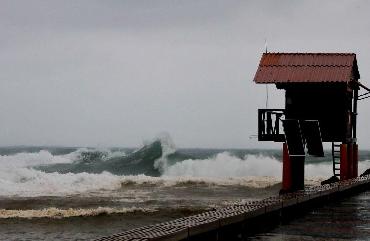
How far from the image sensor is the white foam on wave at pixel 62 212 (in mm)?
26500

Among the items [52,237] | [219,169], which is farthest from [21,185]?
[219,169]

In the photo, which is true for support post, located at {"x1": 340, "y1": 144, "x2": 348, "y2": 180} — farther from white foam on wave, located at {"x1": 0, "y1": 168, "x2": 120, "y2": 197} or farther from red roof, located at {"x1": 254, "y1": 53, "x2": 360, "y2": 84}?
white foam on wave, located at {"x1": 0, "y1": 168, "x2": 120, "y2": 197}

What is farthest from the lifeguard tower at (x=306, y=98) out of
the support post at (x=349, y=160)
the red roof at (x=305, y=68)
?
the support post at (x=349, y=160)

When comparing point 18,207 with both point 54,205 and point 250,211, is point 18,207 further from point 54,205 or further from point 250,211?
point 250,211

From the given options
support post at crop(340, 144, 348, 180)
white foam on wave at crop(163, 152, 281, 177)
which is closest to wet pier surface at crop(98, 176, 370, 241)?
support post at crop(340, 144, 348, 180)

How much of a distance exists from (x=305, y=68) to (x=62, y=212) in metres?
→ 11.8

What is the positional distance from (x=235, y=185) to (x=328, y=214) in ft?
103

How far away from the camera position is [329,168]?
71.6 meters

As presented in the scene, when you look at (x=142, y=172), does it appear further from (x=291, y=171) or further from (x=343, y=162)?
(x=291, y=171)

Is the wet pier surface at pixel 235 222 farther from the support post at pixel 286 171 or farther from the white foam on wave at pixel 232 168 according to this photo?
the white foam on wave at pixel 232 168

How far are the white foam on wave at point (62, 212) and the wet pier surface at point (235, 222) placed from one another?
11.2 m

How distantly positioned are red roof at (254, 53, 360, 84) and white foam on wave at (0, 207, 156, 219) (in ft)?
27.1

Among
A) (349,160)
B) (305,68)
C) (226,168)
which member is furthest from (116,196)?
(226,168)

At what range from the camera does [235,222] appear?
476 inches
